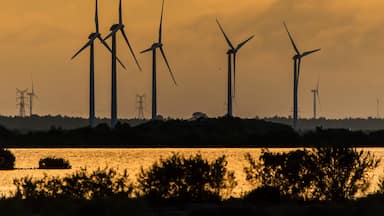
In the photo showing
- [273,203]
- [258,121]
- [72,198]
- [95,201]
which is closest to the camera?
[95,201]

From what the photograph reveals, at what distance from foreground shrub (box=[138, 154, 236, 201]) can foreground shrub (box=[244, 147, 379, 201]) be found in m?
2.54

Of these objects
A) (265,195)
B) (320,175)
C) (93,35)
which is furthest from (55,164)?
(265,195)

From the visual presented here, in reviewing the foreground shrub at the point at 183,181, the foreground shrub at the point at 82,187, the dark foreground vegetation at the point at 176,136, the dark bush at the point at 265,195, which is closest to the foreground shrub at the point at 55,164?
the foreground shrub at the point at 183,181

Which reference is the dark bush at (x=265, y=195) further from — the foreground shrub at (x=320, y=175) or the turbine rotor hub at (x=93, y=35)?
the turbine rotor hub at (x=93, y=35)

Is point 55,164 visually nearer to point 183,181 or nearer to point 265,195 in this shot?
point 183,181

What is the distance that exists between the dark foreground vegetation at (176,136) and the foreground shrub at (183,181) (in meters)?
110

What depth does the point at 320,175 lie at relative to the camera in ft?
174

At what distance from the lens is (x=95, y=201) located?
42.6 metres

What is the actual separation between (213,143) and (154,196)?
4776 inches

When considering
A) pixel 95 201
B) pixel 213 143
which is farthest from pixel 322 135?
pixel 95 201

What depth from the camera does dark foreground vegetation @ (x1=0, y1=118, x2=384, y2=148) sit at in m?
167

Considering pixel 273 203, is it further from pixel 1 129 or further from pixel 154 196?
pixel 1 129

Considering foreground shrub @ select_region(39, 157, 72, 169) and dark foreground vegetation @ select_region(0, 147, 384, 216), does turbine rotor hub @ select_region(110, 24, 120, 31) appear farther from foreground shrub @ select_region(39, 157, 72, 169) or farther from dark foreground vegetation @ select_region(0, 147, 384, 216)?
dark foreground vegetation @ select_region(0, 147, 384, 216)

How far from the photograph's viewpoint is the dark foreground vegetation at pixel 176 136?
166663mm
